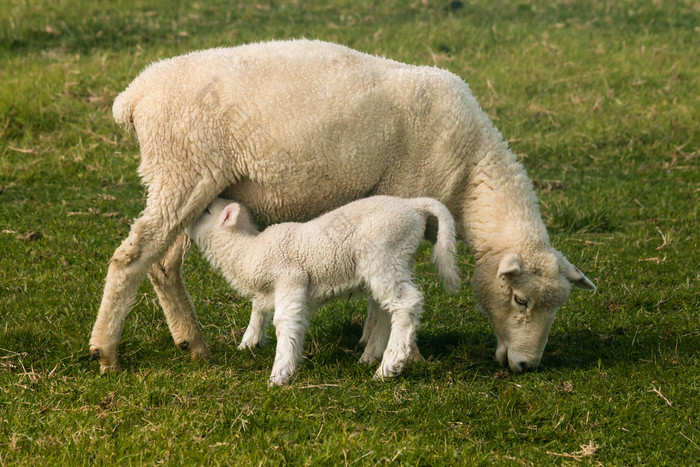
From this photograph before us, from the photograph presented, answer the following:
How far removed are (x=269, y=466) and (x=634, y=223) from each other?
5.40 meters

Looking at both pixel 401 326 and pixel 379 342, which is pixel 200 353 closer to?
pixel 379 342

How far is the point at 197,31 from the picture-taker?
12086 millimetres

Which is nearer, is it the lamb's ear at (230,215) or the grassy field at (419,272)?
the grassy field at (419,272)

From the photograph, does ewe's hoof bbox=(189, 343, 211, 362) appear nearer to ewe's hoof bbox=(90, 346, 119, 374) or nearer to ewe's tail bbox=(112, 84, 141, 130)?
ewe's hoof bbox=(90, 346, 119, 374)

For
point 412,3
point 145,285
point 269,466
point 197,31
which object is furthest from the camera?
point 412,3

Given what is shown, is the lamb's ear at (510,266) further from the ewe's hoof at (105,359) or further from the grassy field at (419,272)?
the ewe's hoof at (105,359)

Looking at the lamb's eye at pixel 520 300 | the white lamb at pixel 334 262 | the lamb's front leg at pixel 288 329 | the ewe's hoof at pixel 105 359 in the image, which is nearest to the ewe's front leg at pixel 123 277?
the ewe's hoof at pixel 105 359

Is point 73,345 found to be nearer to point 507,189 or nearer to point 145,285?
point 145,285

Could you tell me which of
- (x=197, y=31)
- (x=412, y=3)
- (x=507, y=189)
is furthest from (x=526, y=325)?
(x=412, y=3)

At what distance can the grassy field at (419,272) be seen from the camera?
418 centimetres

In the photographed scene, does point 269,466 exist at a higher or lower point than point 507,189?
lower

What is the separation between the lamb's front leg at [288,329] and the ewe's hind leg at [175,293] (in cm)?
95

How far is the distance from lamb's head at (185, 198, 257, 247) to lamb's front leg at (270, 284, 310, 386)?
1.61 feet

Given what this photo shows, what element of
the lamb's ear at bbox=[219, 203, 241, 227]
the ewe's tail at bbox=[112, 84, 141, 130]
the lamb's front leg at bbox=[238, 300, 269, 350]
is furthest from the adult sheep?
the lamb's front leg at bbox=[238, 300, 269, 350]
